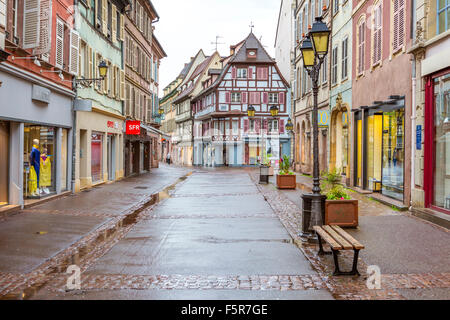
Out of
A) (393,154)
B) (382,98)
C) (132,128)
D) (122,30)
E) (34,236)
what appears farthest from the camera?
(132,128)

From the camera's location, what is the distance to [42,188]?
15.1m

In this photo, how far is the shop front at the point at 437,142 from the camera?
10.6 metres

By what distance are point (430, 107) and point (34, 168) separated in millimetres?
10744

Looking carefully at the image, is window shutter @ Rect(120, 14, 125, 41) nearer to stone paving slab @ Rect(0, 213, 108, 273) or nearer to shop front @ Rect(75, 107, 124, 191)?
shop front @ Rect(75, 107, 124, 191)

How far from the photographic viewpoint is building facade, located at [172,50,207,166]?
218ft

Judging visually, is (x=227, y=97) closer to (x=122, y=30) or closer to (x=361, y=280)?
(x=122, y=30)

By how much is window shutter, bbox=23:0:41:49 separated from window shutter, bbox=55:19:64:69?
2831 mm

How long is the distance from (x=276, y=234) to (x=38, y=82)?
854cm

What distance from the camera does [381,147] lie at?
15883 millimetres

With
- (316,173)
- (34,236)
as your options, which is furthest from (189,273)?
(34,236)

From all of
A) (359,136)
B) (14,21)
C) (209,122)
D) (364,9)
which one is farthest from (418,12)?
(209,122)

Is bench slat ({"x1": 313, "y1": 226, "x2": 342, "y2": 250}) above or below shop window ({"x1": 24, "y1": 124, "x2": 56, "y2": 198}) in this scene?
below

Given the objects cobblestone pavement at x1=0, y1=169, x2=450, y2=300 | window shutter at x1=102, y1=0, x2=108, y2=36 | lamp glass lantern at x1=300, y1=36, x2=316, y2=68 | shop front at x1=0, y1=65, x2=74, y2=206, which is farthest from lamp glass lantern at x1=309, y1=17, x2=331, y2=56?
window shutter at x1=102, y1=0, x2=108, y2=36
